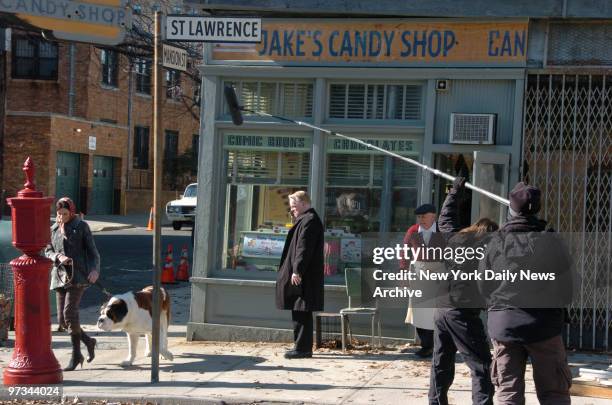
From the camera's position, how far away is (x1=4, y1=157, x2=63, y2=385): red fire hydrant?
808cm

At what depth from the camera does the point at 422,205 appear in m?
9.37

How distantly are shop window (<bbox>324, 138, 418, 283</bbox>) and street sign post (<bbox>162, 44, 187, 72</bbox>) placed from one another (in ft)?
8.15

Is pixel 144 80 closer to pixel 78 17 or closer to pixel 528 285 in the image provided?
pixel 78 17

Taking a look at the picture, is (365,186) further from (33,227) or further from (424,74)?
(33,227)

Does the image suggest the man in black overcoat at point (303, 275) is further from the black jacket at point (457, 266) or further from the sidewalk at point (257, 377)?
the black jacket at point (457, 266)

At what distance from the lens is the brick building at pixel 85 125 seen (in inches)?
1324

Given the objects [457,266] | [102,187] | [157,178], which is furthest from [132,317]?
[102,187]

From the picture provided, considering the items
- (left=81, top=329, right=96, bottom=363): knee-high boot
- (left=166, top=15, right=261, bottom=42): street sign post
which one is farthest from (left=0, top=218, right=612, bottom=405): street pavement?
(left=166, top=15, right=261, bottom=42): street sign post

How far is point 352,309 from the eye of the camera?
32.7 ft

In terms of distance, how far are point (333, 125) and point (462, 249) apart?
4.07 metres

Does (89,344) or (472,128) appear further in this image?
(472,128)

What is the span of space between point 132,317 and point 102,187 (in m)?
29.4

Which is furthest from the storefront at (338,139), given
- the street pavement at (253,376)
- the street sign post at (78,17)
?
the street sign post at (78,17)

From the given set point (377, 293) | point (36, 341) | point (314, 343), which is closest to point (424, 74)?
point (377, 293)
